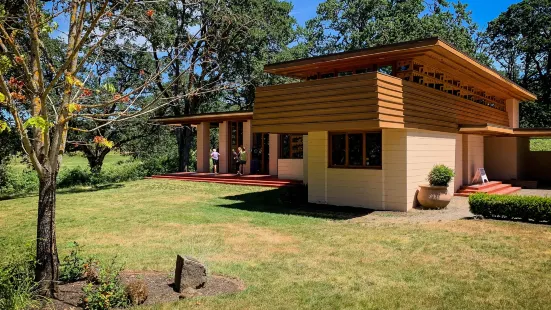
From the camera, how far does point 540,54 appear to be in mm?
37281

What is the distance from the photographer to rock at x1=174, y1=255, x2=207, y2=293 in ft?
18.6

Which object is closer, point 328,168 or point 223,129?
point 328,168

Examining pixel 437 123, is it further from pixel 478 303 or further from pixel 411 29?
pixel 411 29

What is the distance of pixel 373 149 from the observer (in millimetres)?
13602

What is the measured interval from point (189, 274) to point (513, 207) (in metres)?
9.26

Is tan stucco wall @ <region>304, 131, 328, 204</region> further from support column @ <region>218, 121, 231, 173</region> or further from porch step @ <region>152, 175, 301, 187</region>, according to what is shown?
support column @ <region>218, 121, 231, 173</region>

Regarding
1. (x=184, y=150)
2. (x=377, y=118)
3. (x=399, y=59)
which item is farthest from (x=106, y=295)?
(x=184, y=150)

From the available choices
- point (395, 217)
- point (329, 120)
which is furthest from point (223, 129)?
point (395, 217)

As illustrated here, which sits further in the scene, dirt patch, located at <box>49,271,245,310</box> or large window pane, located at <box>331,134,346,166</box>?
large window pane, located at <box>331,134,346,166</box>

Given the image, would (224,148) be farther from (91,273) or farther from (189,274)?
(189,274)

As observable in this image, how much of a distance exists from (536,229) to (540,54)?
34403mm

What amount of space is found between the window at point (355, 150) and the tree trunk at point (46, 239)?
33.6ft

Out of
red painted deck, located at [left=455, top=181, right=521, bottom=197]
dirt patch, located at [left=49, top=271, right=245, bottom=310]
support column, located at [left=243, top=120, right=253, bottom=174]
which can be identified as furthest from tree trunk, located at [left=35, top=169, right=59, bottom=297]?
support column, located at [left=243, top=120, right=253, bottom=174]

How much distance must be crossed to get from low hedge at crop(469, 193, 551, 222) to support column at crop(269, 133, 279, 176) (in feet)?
37.0
